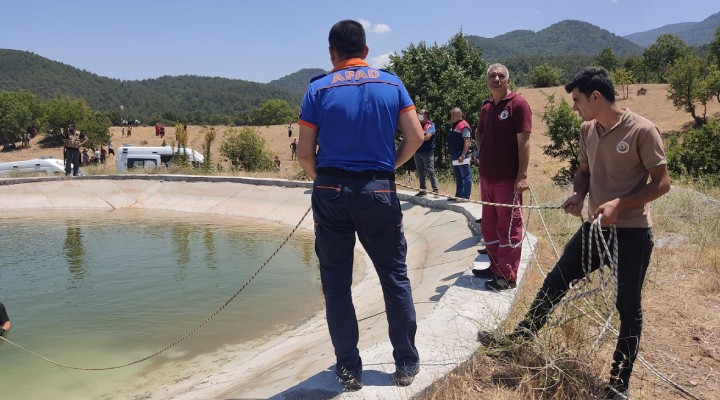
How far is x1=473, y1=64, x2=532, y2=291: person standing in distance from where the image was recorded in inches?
190

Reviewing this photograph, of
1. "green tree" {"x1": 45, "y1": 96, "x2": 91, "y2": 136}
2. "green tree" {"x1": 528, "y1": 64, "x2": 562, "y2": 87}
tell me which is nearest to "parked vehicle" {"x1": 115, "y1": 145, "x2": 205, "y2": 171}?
"green tree" {"x1": 45, "y1": 96, "x2": 91, "y2": 136}

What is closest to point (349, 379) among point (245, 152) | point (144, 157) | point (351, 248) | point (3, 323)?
point (351, 248)

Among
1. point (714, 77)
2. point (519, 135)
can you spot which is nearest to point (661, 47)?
point (714, 77)

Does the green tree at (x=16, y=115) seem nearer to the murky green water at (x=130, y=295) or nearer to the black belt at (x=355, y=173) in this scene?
the murky green water at (x=130, y=295)

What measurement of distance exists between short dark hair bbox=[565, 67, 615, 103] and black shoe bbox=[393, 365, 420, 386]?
1885 mm

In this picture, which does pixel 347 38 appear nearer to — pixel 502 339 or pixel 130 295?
pixel 502 339

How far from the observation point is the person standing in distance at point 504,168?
4828mm

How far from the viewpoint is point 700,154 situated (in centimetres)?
1536

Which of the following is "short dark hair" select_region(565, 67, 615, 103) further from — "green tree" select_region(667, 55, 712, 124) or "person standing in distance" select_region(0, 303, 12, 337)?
"green tree" select_region(667, 55, 712, 124)

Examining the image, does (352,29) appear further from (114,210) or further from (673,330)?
(114,210)

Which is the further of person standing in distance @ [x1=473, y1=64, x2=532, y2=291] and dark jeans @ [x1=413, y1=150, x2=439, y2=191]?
dark jeans @ [x1=413, y1=150, x2=439, y2=191]

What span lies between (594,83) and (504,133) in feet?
6.00

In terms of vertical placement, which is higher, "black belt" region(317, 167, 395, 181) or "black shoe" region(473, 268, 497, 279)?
"black belt" region(317, 167, 395, 181)

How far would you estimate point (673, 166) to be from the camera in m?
15.6
